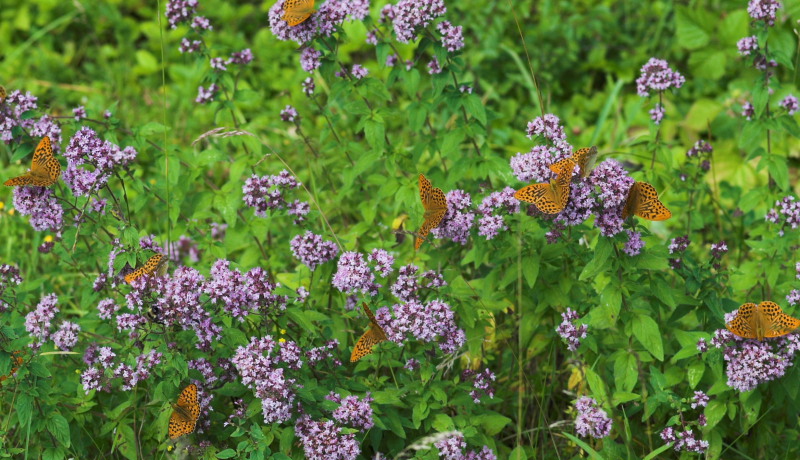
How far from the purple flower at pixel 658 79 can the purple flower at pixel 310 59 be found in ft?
5.73

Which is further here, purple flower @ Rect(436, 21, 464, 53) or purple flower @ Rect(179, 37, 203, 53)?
purple flower @ Rect(179, 37, 203, 53)

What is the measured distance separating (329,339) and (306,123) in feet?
12.3

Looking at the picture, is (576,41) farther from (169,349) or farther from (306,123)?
(169,349)

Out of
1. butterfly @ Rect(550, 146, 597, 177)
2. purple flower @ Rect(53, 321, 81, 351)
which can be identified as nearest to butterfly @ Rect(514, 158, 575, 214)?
butterfly @ Rect(550, 146, 597, 177)

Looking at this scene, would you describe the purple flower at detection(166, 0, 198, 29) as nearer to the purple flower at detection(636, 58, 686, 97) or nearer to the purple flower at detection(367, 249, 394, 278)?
the purple flower at detection(367, 249, 394, 278)

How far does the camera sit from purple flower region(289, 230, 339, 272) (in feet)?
13.4

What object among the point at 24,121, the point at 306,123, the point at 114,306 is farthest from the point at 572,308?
the point at 306,123

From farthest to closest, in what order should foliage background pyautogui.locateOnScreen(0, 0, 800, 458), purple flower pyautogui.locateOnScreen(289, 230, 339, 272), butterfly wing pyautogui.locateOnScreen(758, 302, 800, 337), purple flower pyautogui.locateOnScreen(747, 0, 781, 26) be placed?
purple flower pyautogui.locateOnScreen(747, 0, 781, 26), purple flower pyautogui.locateOnScreen(289, 230, 339, 272), foliage background pyautogui.locateOnScreen(0, 0, 800, 458), butterfly wing pyautogui.locateOnScreen(758, 302, 800, 337)

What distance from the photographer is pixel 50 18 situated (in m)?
9.41

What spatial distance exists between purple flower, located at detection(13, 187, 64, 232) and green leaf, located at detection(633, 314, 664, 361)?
8.95 ft

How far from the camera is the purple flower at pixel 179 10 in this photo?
16.2ft

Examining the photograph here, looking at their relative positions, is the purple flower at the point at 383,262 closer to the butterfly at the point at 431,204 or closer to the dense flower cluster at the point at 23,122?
the butterfly at the point at 431,204

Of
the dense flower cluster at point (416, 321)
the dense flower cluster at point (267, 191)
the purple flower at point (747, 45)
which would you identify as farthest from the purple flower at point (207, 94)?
the purple flower at point (747, 45)

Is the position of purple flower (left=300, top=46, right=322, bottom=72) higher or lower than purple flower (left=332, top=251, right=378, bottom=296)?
higher
